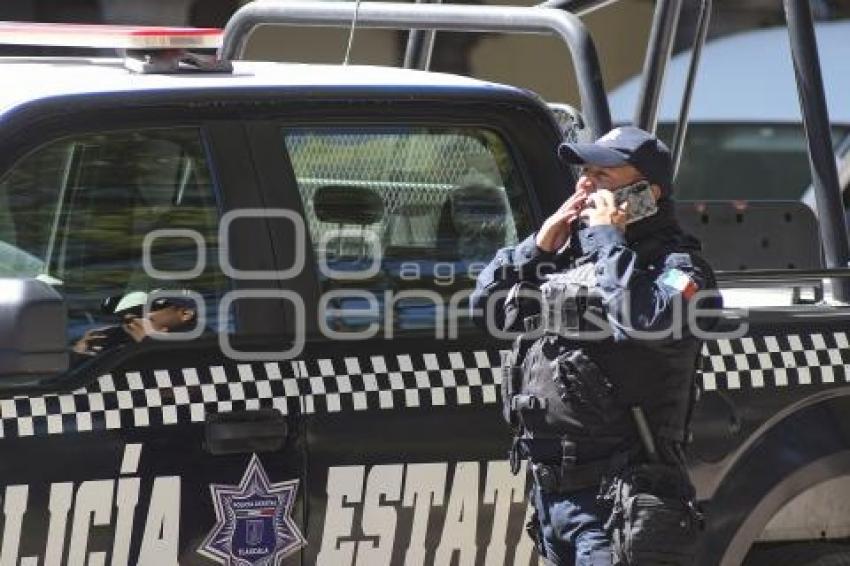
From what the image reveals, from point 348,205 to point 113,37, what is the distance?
2.12 ft

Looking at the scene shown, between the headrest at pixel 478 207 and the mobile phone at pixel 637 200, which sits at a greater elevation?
the headrest at pixel 478 207

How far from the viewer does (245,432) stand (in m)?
3.20

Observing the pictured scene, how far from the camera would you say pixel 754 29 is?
12.1 meters

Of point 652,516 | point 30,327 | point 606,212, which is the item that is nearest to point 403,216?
point 606,212

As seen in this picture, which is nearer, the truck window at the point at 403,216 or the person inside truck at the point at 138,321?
the person inside truck at the point at 138,321

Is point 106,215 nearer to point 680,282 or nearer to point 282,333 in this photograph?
point 282,333

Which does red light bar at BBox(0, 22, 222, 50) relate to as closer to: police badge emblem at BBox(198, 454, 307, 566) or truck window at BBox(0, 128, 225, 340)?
truck window at BBox(0, 128, 225, 340)

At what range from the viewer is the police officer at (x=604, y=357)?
314cm

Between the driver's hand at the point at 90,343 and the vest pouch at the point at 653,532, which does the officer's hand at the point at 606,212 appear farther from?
the driver's hand at the point at 90,343

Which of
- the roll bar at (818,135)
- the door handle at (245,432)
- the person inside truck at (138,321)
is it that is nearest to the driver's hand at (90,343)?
the person inside truck at (138,321)

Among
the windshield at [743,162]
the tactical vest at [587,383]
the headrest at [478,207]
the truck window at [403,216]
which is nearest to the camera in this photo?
the tactical vest at [587,383]

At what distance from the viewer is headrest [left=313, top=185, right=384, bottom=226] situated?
11.2ft

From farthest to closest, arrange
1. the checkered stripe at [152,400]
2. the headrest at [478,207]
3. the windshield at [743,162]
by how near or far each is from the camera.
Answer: the windshield at [743,162] < the headrest at [478,207] < the checkered stripe at [152,400]

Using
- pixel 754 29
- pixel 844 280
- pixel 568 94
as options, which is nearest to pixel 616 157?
pixel 844 280
